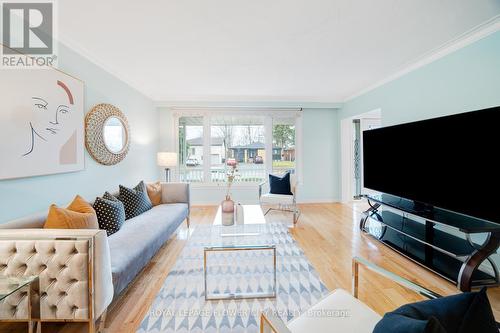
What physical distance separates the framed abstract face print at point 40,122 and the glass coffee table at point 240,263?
5.66 ft

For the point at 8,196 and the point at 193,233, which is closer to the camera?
the point at 8,196

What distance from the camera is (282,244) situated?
10.5 ft

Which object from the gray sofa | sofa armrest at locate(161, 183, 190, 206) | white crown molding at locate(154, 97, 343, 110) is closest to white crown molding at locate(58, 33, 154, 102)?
white crown molding at locate(154, 97, 343, 110)

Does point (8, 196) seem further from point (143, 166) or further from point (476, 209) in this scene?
point (476, 209)

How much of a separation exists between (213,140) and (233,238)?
357cm

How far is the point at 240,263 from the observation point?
106 inches

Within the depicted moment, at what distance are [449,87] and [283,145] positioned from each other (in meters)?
3.30

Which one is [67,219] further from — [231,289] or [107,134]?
[107,134]

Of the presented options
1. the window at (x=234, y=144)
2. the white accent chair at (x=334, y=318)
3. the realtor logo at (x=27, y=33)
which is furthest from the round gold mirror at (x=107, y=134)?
the white accent chair at (x=334, y=318)

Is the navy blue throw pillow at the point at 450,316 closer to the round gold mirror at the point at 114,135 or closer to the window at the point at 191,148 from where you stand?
the round gold mirror at the point at 114,135

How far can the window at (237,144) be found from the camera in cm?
559

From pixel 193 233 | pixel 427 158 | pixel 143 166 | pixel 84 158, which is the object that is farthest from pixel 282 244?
pixel 143 166

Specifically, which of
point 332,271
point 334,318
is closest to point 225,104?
point 332,271

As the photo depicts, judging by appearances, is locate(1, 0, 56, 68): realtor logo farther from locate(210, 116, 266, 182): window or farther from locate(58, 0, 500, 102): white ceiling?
locate(210, 116, 266, 182): window
